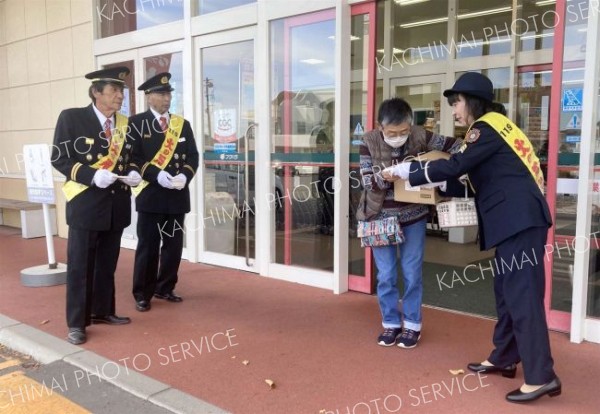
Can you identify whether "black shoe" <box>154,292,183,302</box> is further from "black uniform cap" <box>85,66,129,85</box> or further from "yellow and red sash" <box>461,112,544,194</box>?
"yellow and red sash" <box>461,112,544,194</box>

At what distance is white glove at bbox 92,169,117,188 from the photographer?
12.7ft

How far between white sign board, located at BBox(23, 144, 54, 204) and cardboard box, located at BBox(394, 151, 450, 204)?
401cm

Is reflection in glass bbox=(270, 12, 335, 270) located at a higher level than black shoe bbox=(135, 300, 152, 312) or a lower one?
higher

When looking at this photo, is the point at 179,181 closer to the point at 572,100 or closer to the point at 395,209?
the point at 395,209

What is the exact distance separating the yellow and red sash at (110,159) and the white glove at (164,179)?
1.30 ft

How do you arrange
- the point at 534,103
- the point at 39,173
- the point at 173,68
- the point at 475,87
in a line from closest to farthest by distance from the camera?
the point at 475,87 < the point at 39,173 < the point at 173,68 < the point at 534,103

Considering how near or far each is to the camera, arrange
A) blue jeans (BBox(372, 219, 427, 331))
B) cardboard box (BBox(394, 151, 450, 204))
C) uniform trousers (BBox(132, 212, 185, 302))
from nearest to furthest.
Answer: cardboard box (BBox(394, 151, 450, 204)), blue jeans (BBox(372, 219, 427, 331)), uniform trousers (BBox(132, 212, 185, 302))

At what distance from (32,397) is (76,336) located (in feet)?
2.37

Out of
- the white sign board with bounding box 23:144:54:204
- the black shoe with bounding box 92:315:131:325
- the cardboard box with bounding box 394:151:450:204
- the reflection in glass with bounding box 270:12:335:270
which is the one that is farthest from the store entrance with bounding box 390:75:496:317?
the white sign board with bounding box 23:144:54:204

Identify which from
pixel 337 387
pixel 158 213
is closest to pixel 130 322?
pixel 158 213

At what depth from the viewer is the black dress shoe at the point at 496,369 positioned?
130 inches

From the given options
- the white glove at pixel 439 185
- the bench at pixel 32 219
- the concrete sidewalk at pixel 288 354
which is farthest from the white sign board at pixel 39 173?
the white glove at pixel 439 185

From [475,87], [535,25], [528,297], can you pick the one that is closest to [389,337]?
[528,297]

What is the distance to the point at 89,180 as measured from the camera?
3.89 m
